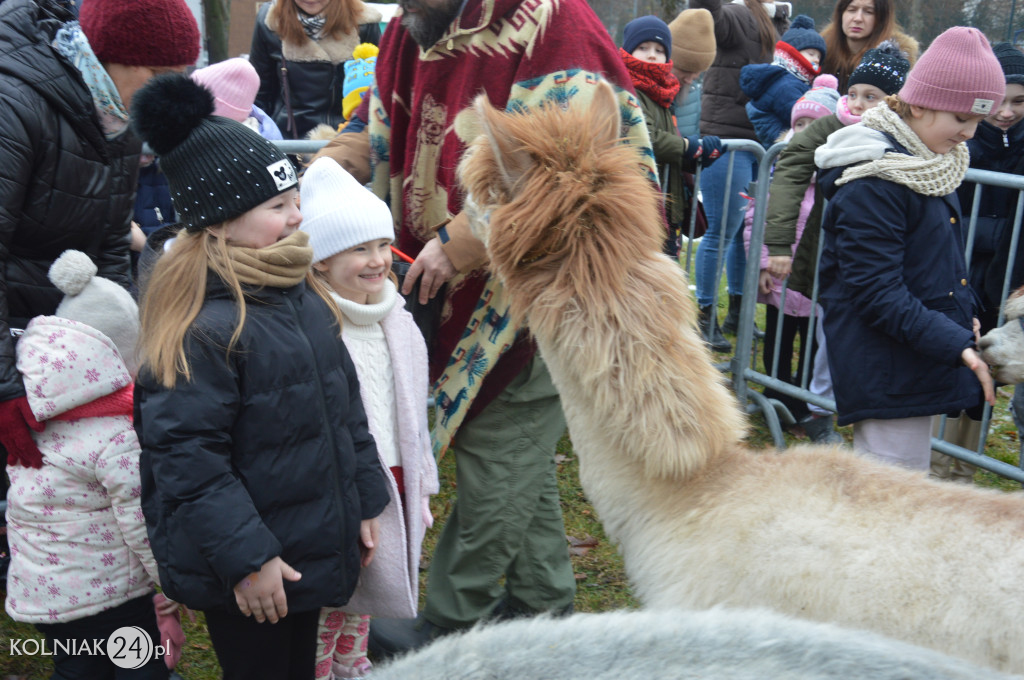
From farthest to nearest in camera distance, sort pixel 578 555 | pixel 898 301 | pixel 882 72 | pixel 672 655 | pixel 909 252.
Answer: pixel 882 72 < pixel 578 555 < pixel 909 252 < pixel 898 301 < pixel 672 655

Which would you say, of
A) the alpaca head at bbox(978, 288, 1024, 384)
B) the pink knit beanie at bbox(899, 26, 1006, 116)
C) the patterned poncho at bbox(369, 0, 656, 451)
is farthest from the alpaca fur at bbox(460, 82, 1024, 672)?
the pink knit beanie at bbox(899, 26, 1006, 116)

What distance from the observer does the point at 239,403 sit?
2.06 m

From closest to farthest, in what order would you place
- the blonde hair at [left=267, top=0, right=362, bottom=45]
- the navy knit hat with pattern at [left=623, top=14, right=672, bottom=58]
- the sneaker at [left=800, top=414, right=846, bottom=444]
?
the sneaker at [left=800, top=414, right=846, bottom=444], the navy knit hat with pattern at [left=623, top=14, right=672, bottom=58], the blonde hair at [left=267, top=0, right=362, bottom=45]

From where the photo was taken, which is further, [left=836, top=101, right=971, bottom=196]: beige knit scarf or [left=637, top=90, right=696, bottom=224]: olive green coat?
[left=637, top=90, right=696, bottom=224]: olive green coat

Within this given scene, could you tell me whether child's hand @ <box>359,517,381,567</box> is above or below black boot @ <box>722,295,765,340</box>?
above

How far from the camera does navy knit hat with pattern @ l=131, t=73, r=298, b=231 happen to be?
2123 millimetres

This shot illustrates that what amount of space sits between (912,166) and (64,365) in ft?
9.87

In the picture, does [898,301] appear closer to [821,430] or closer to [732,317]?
[821,430]

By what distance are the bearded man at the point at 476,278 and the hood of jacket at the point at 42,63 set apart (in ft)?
3.15

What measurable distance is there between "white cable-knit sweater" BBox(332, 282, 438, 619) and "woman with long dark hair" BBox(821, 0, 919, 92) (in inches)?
192

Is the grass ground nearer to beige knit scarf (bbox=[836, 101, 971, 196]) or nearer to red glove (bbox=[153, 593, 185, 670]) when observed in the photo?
red glove (bbox=[153, 593, 185, 670])

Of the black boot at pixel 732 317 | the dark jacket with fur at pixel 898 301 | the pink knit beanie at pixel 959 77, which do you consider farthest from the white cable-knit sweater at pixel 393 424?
the black boot at pixel 732 317

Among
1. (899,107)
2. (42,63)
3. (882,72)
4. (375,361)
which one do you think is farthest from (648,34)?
(42,63)

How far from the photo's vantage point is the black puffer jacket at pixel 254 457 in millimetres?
1977
